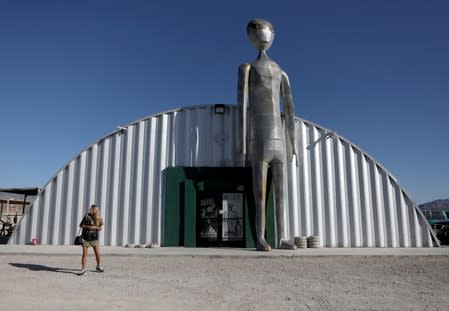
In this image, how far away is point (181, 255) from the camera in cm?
953

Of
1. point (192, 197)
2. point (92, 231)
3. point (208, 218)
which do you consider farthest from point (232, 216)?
point (92, 231)

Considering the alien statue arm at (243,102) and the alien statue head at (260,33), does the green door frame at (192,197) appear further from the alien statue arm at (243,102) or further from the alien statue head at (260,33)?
the alien statue head at (260,33)

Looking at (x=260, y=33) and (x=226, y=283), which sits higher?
(x=260, y=33)

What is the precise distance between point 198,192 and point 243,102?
3.67m

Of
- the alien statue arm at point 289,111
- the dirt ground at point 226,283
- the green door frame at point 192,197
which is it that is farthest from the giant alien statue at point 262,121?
the dirt ground at point 226,283

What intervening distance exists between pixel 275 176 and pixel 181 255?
3.73 m

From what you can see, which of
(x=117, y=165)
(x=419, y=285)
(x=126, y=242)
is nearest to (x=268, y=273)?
(x=419, y=285)

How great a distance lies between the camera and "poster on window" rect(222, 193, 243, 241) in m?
12.9

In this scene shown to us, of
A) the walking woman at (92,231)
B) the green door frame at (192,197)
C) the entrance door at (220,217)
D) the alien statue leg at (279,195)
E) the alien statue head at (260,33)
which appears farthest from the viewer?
the entrance door at (220,217)

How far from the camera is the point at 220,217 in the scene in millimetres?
12969

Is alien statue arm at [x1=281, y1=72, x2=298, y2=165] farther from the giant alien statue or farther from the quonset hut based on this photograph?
the quonset hut

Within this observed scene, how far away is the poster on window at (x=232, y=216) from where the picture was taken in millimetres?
12914

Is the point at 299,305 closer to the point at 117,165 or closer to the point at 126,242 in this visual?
the point at 126,242

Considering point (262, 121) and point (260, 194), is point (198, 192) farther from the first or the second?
point (262, 121)
